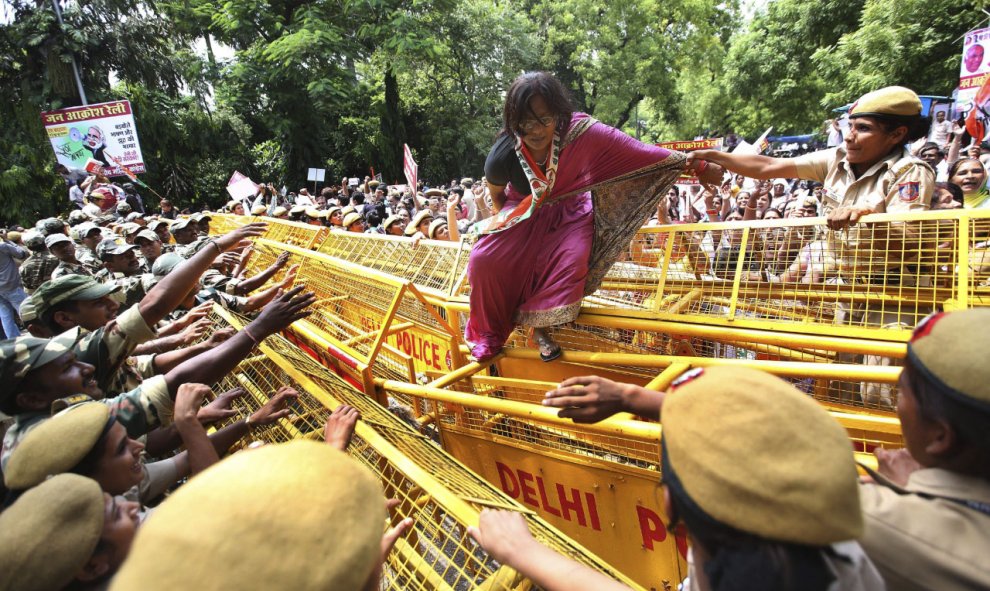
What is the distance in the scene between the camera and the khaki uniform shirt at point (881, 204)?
2.30 meters

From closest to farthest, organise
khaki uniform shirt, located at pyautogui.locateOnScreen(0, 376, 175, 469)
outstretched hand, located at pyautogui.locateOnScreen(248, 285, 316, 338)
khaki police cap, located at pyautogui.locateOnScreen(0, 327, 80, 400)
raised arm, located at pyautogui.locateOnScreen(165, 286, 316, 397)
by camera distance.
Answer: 1. khaki police cap, located at pyautogui.locateOnScreen(0, 327, 80, 400)
2. khaki uniform shirt, located at pyautogui.locateOnScreen(0, 376, 175, 469)
3. raised arm, located at pyautogui.locateOnScreen(165, 286, 316, 397)
4. outstretched hand, located at pyautogui.locateOnScreen(248, 285, 316, 338)

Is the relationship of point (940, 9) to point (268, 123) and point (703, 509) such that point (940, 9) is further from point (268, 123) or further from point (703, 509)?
point (268, 123)

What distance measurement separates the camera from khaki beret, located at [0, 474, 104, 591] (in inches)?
38.1

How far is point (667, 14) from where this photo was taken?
80.6ft

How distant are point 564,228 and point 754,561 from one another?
2.25 m

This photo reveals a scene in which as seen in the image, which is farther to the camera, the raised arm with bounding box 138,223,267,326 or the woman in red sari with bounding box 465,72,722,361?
the woman in red sari with bounding box 465,72,722,361

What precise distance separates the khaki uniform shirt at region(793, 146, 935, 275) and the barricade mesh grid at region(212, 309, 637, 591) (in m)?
2.03

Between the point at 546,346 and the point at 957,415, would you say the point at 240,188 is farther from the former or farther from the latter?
the point at 957,415

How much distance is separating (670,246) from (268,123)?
21414 mm

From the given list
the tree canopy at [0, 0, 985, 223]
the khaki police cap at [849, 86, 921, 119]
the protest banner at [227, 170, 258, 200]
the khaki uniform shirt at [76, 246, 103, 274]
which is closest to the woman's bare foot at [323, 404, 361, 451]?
the khaki police cap at [849, 86, 921, 119]

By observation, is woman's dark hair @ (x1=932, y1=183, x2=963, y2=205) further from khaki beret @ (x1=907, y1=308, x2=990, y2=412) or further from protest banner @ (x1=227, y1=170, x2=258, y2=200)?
protest banner @ (x1=227, y1=170, x2=258, y2=200)

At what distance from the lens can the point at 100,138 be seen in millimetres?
13656

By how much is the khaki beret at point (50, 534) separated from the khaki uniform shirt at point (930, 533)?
5.39 feet

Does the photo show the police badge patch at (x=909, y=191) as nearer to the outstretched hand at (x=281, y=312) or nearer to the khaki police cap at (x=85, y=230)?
the outstretched hand at (x=281, y=312)
